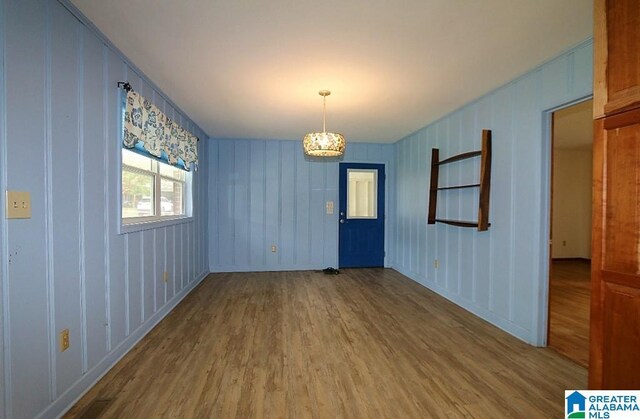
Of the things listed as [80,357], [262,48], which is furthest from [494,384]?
[262,48]

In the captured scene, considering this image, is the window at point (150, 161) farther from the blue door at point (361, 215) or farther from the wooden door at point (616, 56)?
the wooden door at point (616, 56)

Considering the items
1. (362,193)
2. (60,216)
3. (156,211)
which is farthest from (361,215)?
(60,216)

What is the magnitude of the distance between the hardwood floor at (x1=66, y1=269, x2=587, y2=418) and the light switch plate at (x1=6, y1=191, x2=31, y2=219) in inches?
48.5

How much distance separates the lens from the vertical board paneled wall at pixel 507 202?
2604 millimetres

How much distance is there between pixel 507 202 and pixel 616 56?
6.02 ft

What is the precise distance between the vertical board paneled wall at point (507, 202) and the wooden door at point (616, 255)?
1.20m

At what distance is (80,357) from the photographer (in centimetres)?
192

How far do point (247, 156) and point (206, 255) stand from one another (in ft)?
6.45

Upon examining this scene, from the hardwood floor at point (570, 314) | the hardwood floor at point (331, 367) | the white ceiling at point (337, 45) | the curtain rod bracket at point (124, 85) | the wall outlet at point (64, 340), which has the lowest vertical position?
the hardwood floor at point (331, 367)

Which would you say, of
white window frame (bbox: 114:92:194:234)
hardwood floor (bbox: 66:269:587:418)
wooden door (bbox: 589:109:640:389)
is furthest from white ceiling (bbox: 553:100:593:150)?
white window frame (bbox: 114:92:194:234)

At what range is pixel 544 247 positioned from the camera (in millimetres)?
2625

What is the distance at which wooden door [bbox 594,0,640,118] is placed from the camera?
4.27ft

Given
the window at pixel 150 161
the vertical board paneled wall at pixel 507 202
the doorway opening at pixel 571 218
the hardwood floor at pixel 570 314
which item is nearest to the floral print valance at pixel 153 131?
Result: the window at pixel 150 161

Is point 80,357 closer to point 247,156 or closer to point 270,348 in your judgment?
point 270,348
